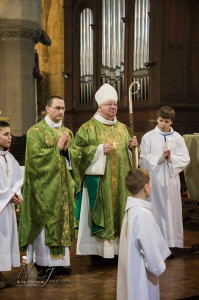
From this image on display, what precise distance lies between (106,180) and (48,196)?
70cm

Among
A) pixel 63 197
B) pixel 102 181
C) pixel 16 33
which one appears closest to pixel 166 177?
pixel 102 181

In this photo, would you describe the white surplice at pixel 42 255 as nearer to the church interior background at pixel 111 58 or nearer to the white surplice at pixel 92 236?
the white surplice at pixel 92 236

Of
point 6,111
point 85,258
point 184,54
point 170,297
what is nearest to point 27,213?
point 85,258

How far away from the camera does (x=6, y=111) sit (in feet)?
28.2

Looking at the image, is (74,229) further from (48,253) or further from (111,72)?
(111,72)

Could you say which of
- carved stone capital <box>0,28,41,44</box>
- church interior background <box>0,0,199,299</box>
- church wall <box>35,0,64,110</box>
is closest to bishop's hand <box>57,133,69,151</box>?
church interior background <box>0,0,199,299</box>

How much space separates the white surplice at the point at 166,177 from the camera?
20.3ft

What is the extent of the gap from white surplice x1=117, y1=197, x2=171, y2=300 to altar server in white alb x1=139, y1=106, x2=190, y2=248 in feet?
7.73

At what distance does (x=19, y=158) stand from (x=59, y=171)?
3.08 meters

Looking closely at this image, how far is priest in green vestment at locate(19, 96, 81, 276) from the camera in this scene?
Answer: 5.28 metres

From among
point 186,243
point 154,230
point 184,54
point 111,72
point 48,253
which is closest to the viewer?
point 154,230

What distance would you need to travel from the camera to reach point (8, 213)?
4883 millimetres

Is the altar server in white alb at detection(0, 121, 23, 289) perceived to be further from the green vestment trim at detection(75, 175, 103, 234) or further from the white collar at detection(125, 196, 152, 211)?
the white collar at detection(125, 196, 152, 211)

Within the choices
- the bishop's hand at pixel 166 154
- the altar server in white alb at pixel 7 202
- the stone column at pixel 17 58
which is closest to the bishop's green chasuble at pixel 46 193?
the altar server in white alb at pixel 7 202
